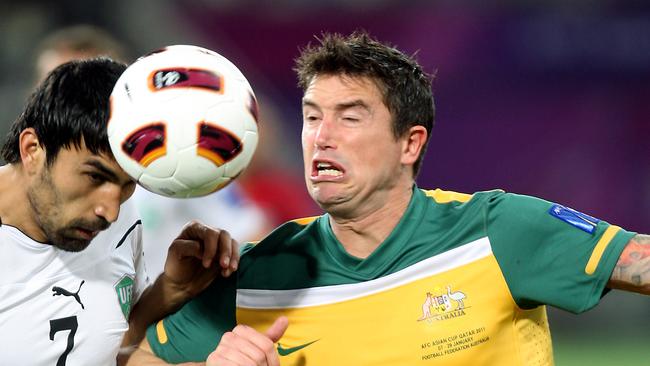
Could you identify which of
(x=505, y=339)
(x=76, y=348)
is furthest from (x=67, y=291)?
(x=505, y=339)

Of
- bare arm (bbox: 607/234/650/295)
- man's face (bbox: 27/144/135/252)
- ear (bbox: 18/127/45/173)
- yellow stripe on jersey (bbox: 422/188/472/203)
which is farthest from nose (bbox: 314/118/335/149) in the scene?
bare arm (bbox: 607/234/650/295)

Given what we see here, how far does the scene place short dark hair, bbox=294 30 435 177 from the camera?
13.6 feet

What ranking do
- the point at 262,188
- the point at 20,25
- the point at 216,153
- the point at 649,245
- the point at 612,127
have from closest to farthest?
the point at 216,153, the point at 649,245, the point at 262,188, the point at 612,127, the point at 20,25

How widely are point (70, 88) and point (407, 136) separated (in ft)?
4.68

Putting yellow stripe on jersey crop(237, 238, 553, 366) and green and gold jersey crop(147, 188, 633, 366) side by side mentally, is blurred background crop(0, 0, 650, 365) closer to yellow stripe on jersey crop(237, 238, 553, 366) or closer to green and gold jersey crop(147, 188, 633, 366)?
green and gold jersey crop(147, 188, 633, 366)

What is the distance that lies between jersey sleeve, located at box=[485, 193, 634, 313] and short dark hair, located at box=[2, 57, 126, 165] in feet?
5.11

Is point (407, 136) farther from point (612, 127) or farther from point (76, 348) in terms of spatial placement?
point (612, 127)

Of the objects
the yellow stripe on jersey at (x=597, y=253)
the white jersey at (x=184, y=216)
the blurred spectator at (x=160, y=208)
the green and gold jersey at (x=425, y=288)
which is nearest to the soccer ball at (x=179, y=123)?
the green and gold jersey at (x=425, y=288)

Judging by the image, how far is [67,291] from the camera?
3.77m

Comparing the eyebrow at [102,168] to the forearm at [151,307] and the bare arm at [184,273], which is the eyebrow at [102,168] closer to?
the bare arm at [184,273]

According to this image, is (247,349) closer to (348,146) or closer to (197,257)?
(197,257)

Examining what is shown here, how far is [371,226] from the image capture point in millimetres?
4125

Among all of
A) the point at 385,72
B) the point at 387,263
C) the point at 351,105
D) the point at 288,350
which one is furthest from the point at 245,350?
the point at 385,72

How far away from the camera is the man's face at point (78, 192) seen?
11.6 feet
